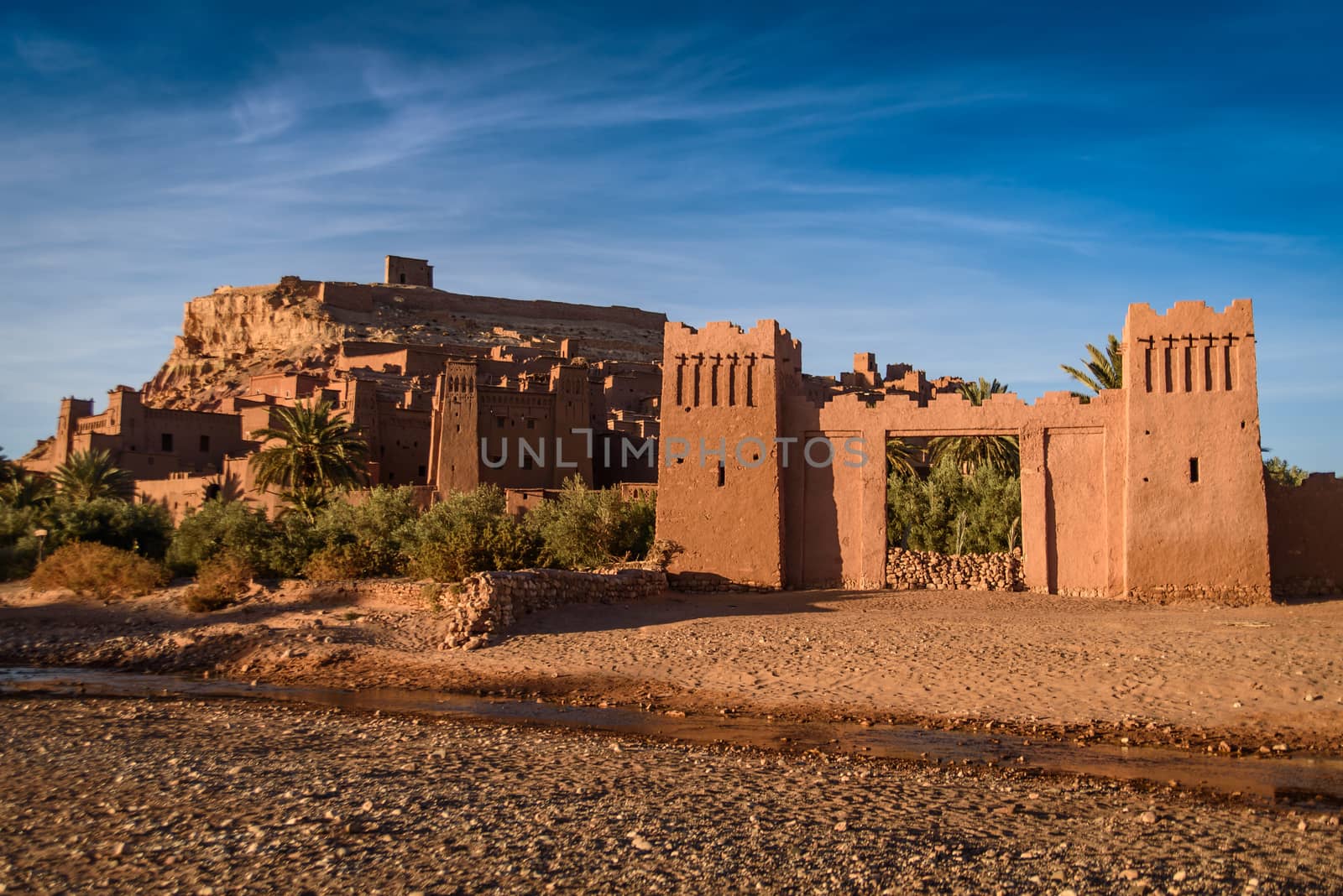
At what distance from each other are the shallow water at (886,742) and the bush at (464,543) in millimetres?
5807

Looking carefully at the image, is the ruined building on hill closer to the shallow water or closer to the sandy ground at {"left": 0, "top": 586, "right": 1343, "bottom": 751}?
the sandy ground at {"left": 0, "top": 586, "right": 1343, "bottom": 751}

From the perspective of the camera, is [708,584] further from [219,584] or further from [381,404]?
[381,404]

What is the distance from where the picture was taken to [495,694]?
51.2 feet

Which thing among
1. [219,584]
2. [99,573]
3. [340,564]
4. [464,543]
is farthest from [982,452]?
[99,573]

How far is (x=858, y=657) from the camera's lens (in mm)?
15930

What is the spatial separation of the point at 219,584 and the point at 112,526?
926cm

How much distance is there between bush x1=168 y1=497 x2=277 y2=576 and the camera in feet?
89.1

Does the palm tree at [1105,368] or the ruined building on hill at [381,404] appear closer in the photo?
the palm tree at [1105,368]

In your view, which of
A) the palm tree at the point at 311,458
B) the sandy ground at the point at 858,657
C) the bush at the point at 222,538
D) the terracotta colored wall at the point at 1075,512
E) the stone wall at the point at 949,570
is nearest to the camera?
the sandy ground at the point at 858,657

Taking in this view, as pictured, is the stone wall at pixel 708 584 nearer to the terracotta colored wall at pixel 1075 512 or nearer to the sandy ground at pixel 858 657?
the sandy ground at pixel 858 657

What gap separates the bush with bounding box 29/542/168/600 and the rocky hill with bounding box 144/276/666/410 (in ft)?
128

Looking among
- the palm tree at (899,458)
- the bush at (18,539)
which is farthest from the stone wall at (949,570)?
the bush at (18,539)

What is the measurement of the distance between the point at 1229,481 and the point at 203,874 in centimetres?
1739

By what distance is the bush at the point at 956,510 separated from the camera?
26125 mm
